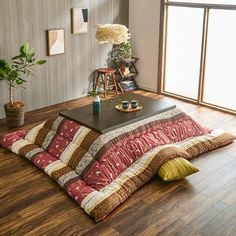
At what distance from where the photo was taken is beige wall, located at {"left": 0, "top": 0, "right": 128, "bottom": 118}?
17.1ft

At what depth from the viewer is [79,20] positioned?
5934 millimetres

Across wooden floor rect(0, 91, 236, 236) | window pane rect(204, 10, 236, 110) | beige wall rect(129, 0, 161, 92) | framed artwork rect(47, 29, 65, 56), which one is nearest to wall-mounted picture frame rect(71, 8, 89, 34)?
framed artwork rect(47, 29, 65, 56)

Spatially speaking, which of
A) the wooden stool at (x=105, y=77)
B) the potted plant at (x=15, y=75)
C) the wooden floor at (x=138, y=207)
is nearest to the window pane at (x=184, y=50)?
the wooden stool at (x=105, y=77)

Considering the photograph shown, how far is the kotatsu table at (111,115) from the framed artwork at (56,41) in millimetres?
1537

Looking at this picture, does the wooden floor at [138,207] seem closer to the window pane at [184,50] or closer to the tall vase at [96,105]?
the tall vase at [96,105]

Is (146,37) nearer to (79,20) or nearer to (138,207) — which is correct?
(79,20)

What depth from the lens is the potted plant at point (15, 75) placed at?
4.91 metres

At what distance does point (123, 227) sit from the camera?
307 cm

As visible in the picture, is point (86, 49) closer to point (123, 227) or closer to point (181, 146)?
point (181, 146)

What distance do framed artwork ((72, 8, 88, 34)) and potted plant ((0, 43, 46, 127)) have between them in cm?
88

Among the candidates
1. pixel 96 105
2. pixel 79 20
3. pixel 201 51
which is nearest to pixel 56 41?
pixel 79 20

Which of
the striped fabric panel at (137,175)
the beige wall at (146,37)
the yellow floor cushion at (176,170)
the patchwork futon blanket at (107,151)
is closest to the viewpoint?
the striped fabric panel at (137,175)

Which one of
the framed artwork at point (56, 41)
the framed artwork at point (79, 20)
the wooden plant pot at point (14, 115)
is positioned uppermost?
the framed artwork at point (79, 20)

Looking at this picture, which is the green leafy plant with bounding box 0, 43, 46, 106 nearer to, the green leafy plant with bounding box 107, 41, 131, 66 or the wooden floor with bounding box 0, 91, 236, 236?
the wooden floor with bounding box 0, 91, 236, 236
